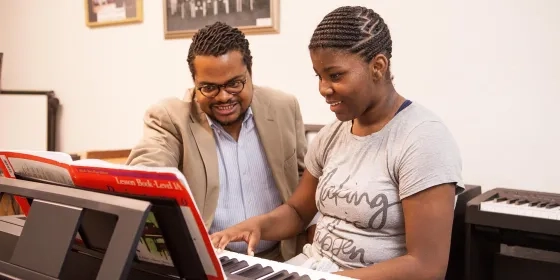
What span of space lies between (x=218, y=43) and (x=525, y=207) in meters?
0.95

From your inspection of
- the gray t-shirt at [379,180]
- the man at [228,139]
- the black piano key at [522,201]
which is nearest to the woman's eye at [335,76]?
the gray t-shirt at [379,180]

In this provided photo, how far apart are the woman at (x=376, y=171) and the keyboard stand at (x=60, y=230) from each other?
49 cm

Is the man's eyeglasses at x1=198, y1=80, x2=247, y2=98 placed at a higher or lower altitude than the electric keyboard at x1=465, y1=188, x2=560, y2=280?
higher

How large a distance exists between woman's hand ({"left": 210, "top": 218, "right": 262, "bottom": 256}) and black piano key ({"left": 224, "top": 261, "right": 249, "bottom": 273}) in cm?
20

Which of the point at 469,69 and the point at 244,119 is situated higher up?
the point at 469,69

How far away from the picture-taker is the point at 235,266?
3.57 ft

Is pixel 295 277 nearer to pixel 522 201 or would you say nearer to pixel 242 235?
pixel 242 235

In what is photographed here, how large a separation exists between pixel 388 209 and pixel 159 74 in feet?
6.59

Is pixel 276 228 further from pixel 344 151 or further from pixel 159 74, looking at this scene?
pixel 159 74

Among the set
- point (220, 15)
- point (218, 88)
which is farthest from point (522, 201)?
point (220, 15)

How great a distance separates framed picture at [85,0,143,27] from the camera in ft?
9.70

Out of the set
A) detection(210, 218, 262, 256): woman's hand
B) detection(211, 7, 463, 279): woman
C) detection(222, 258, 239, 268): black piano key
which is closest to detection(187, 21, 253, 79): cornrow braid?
detection(211, 7, 463, 279): woman

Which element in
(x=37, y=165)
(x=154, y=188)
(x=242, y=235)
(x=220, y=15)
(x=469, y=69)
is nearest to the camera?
(x=154, y=188)

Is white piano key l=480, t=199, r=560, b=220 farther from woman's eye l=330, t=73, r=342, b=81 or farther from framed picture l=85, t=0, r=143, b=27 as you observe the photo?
framed picture l=85, t=0, r=143, b=27
